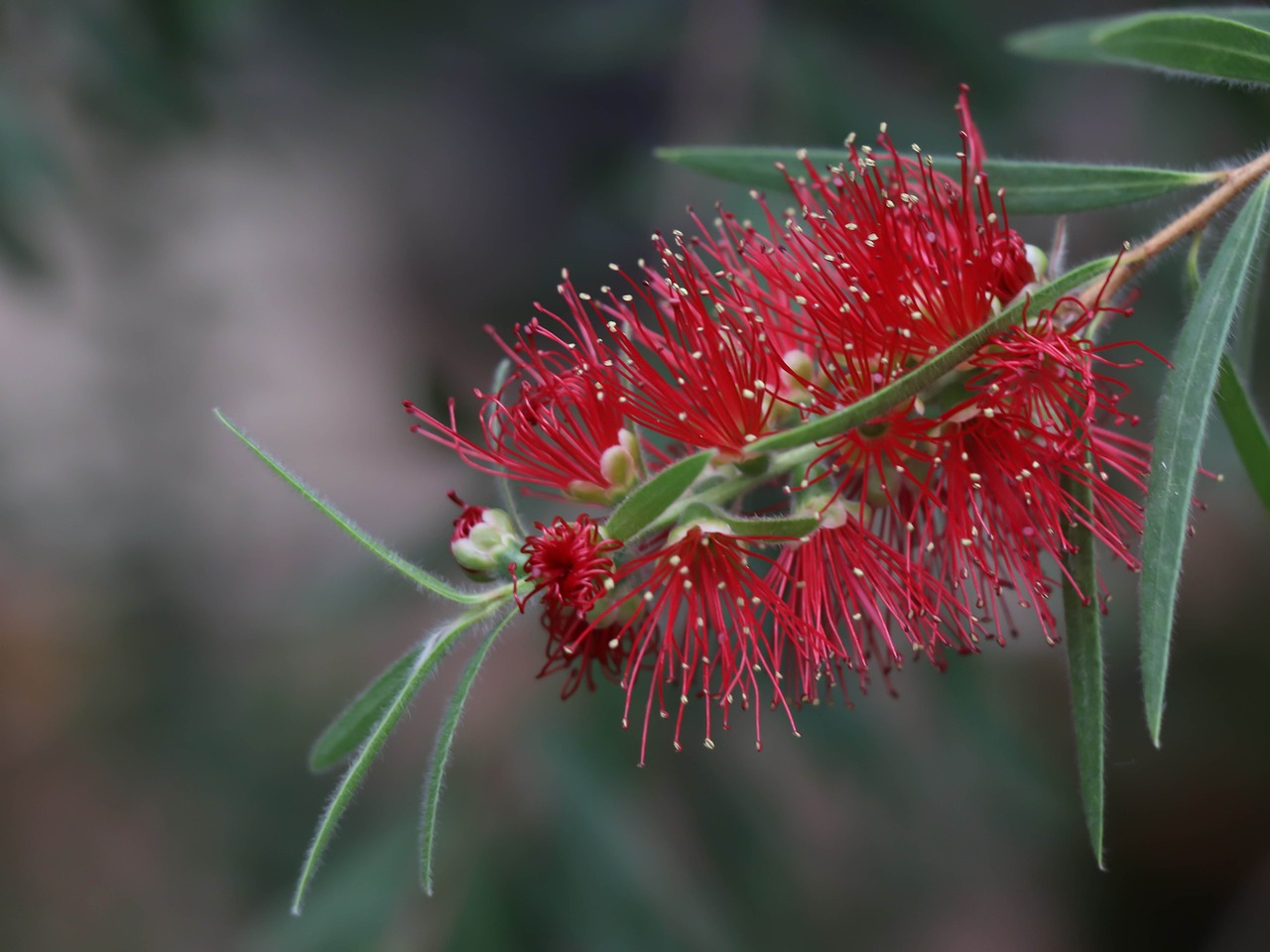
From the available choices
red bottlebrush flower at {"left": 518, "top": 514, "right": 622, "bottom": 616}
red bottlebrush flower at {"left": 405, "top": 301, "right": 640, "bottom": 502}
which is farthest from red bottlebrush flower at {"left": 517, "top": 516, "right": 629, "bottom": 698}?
red bottlebrush flower at {"left": 405, "top": 301, "right": 640, "bottom": 502}

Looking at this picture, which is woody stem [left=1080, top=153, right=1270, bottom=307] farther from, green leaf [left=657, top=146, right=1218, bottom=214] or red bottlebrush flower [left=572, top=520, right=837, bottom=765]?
red bottlebrush flower [left=572, top=520, right=837, bottom=765]

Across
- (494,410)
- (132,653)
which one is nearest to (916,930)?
(132,653)

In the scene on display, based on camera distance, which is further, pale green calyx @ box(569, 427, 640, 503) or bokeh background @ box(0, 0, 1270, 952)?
bokeh background @ box(0, 0, 1270, 952)

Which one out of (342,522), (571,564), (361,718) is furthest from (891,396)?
(361,718)

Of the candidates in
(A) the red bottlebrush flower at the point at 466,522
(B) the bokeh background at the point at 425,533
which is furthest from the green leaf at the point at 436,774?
(B) the bokeh background at the point at 425,533

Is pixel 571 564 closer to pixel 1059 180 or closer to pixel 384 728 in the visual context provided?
pixel 384 728

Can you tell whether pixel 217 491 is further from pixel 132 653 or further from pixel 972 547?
pixel 972 547

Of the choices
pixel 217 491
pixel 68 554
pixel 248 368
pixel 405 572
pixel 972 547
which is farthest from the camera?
pixel 248 368
